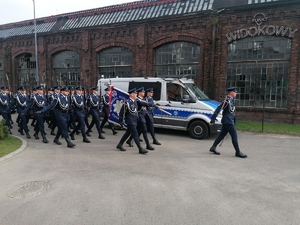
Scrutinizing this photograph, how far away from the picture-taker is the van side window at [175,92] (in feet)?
31.7

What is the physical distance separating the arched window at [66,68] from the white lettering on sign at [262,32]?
11490 mm

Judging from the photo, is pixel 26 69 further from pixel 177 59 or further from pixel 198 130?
pixel 198 130

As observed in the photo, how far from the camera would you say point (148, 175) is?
17.6 feet

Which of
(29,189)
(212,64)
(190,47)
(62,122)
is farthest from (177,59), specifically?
(29,189)

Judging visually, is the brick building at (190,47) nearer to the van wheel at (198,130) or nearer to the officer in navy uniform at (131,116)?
the van wheel at (198,130)

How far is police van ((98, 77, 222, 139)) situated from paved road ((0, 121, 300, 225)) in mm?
1692

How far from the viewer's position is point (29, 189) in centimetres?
461

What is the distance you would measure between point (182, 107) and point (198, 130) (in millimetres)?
1083

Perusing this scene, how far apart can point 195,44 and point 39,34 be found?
43.0ft

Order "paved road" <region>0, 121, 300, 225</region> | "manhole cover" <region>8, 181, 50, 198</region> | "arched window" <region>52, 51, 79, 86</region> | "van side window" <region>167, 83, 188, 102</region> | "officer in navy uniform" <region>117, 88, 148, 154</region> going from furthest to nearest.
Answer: "arched window" <region>52, 51, 79, 86</region>
"van side window" <region>167, 83, 188, 102</region>
"officer in navy uniform" <region>117, 88, 148, 154</region>
"manhole cover" <region>8, 181, 50, 198</region>
"paved road" <region>0, 121, 300, 225</region>

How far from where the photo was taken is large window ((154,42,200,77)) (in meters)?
15.1

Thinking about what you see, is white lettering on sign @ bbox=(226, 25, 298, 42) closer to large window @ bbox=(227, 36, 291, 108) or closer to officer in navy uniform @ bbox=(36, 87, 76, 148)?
large window @ bbox=(227, 36, 291, 108)

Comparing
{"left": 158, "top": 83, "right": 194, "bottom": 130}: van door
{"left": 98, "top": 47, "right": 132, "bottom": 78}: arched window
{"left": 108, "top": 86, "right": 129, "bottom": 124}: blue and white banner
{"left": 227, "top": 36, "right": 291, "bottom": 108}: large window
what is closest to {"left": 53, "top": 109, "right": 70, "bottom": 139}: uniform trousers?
{"left": 108, "top": 86, "right": 129, "bottom": 124}: blue and white banner

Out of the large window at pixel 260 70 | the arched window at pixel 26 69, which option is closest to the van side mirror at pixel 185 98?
the large window at pixel 260 70
